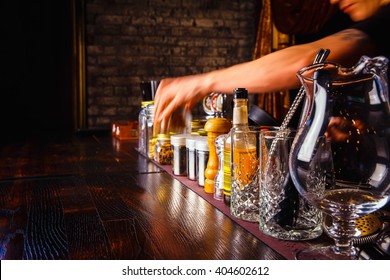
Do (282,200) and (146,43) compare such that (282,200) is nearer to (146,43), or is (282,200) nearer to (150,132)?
(150,132)

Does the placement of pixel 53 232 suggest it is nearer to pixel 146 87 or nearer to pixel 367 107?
pixel 367 107

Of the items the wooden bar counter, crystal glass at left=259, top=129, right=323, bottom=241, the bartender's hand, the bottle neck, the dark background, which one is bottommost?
the wooden bar counter

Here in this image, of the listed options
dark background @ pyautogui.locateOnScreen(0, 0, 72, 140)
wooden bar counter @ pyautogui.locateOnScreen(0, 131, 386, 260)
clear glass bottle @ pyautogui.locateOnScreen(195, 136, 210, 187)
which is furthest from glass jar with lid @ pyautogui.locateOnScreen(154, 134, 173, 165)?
dark background @ pyautogui.locateOnScreen(0, 0, 72, 140)

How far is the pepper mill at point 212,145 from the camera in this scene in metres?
1.02

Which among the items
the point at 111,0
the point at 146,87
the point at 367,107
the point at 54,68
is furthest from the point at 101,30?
the point at 367,107

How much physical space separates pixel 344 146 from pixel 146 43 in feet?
13.7

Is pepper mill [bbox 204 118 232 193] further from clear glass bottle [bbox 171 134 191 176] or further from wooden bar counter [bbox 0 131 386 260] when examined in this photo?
clear glass bottle [bbox 171 134 191 176]

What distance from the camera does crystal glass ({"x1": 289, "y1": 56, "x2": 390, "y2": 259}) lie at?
23.0 inches

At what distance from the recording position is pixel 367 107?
595mm

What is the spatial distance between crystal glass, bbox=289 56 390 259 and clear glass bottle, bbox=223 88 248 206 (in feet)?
0.79

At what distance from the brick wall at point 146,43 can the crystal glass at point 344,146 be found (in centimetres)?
407

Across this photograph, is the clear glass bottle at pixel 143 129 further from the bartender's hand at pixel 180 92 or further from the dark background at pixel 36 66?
the dark background at pixel 36 66

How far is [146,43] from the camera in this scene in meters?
4.57
